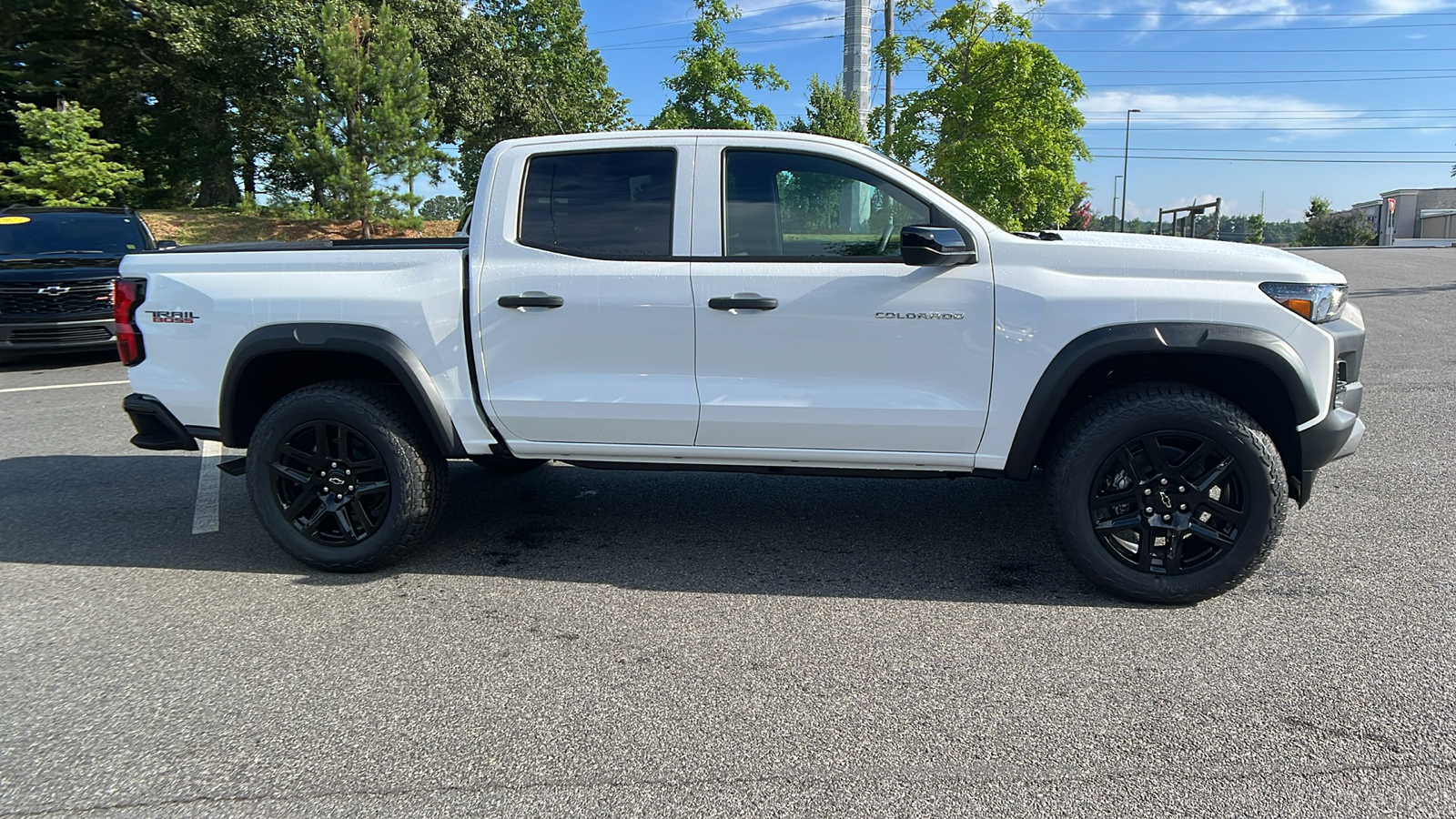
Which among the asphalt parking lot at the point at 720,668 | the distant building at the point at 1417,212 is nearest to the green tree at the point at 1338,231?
the distant building at the point at 1417,212

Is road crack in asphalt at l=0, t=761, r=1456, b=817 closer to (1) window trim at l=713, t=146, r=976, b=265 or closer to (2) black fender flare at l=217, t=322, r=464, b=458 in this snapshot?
(2) black fender flare at l=217, t=322, r=464, b=458

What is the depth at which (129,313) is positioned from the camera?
4.04 m

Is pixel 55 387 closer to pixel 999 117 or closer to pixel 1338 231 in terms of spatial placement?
pixel 999 117

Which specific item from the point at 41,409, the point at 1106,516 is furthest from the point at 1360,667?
the point at 41,409

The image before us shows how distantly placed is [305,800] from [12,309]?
9668mm

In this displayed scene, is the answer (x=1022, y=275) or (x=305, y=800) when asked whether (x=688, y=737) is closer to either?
(x=305, y=800)

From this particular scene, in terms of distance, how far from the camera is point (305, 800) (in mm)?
2375

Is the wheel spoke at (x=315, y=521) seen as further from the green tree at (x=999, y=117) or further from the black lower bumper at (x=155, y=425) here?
the green tree at (x=999, y=117)

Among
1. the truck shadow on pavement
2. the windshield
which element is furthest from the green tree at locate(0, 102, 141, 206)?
the truck shadow on pavement

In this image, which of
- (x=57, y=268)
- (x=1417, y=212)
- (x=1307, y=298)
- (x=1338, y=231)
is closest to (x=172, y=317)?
(x=1307, y=298)

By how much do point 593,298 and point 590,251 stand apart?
236 millimetres

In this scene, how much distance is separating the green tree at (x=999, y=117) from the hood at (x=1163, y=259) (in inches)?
537

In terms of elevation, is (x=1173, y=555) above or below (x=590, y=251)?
below

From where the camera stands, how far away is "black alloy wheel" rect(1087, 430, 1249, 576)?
3.43 meters
